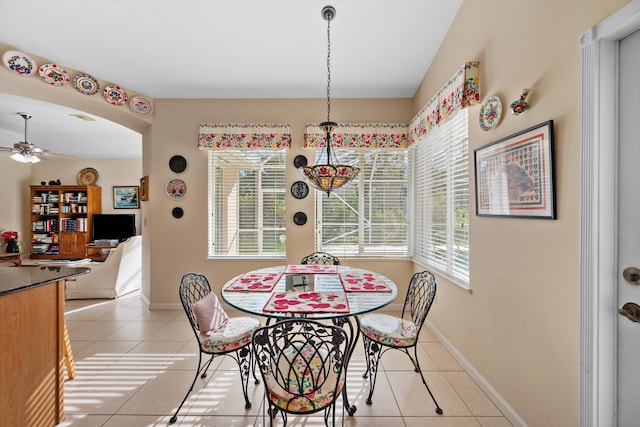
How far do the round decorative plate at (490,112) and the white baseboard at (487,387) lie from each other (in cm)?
177

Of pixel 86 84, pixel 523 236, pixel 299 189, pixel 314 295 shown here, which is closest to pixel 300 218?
pixel 299 189

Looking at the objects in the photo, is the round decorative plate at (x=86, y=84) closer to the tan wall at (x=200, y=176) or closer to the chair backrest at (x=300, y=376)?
the tan wall at (x=200, y=176)

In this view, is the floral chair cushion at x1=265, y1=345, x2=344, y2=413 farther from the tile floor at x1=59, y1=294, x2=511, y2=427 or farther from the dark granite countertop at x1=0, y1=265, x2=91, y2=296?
the dark granite countertop at x1=0, y1=265, x2=91, y2=296

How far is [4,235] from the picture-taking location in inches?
204

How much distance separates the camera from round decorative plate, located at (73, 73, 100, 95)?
3.01 m

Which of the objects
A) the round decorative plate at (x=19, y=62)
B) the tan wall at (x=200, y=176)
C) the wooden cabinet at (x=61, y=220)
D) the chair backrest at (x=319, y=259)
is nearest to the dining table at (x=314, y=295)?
the chair backrest at (x=319, y=259)

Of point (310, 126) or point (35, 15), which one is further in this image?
point (310, 126)

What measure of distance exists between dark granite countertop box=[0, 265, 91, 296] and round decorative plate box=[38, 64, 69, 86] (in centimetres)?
207

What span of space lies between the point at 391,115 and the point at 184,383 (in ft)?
11.5

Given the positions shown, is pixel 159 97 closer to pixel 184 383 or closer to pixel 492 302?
pixel 184 383

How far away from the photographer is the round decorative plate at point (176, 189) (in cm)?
362

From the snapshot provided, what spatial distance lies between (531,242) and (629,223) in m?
0.47

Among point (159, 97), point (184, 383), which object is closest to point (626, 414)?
point (184, 383)

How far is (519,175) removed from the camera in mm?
1641
